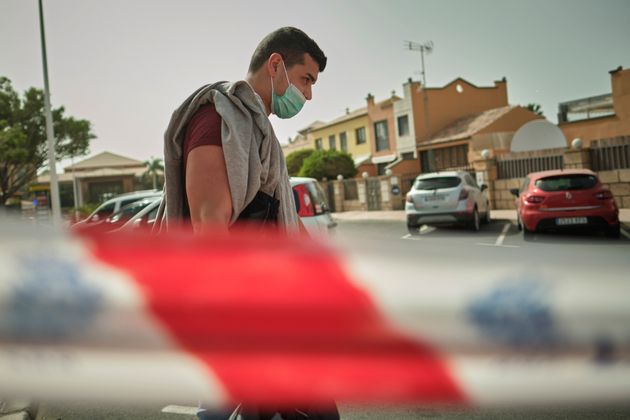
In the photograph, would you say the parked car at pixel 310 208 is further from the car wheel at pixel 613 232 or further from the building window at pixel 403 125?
the building window at pixel 403 125

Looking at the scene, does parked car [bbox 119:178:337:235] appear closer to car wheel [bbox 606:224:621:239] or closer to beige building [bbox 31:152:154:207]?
car wheel [bbox 606:224:621:239]

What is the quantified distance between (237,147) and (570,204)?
9728 millimetres

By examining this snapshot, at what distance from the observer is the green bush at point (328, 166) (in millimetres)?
29016

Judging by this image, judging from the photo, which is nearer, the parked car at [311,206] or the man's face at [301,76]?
the man's face at [301,76]

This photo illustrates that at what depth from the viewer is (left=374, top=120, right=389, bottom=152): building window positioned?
1351 inches

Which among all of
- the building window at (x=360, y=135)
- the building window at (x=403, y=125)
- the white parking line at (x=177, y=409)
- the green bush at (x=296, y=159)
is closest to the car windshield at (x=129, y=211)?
the white parking line at (x=177, y=409)

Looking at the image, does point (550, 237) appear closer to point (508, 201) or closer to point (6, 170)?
point (508, 201)

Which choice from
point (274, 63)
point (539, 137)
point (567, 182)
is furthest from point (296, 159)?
point (274, 63)

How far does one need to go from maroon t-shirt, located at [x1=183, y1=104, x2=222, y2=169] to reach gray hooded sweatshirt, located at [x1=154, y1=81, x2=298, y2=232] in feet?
0.07

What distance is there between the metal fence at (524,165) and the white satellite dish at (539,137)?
513cm

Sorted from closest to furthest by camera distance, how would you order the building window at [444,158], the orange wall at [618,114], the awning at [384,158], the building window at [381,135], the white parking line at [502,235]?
the white parking line at [502,235], the orange wall at [618,114], the building window at [444,158], the awning at [384,158], the building window at [381,135]

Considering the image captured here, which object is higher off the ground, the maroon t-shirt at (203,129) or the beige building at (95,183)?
the beige building at (95,183)

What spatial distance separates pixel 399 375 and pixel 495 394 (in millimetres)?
169

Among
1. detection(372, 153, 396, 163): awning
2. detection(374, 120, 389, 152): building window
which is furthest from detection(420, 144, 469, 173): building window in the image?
detection(374, 120, 389, 152): building window
